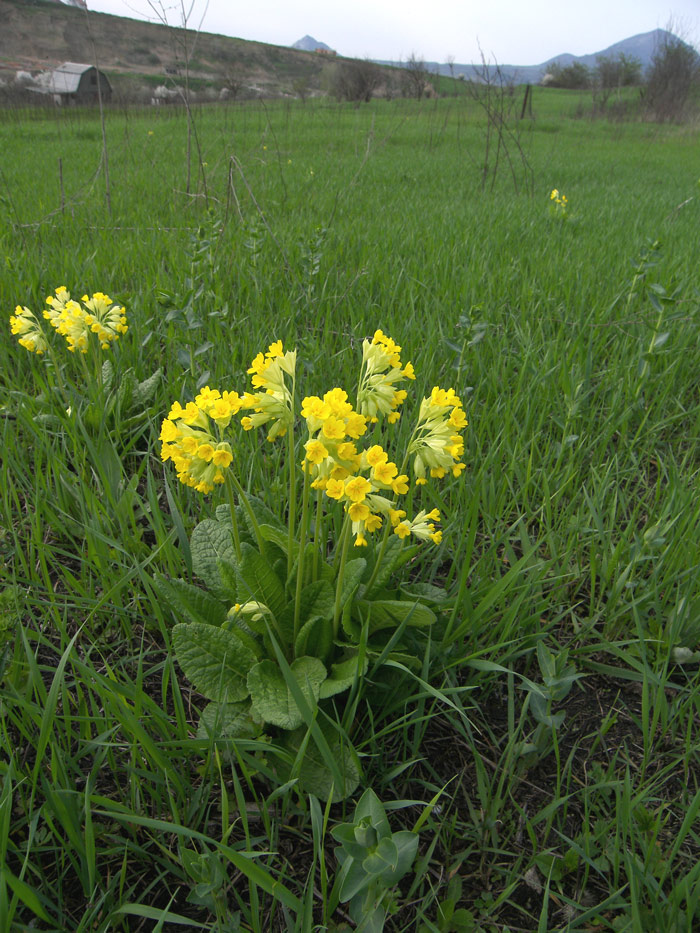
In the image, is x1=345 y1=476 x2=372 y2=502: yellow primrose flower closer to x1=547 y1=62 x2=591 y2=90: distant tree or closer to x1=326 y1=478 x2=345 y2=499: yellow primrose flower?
x1=326 y1=478 x2=345 y2=499: yellow primrose flower

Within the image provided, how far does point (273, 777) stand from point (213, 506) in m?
0.81

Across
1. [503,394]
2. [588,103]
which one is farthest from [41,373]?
[588,103]

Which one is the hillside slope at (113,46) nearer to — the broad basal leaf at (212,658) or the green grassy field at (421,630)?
the green grassy field at (421,630)

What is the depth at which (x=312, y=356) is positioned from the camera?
203cm

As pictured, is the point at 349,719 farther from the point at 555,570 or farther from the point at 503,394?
the point at 503,394

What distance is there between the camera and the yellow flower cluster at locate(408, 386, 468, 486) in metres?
1.04

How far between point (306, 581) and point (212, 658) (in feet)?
0.79

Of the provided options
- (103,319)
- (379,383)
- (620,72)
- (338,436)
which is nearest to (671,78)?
(620,72)

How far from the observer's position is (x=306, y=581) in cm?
123

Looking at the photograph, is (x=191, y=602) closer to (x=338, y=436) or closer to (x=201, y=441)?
(x=201, y=441)

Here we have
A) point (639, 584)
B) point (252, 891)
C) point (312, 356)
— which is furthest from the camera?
point (312, 356)

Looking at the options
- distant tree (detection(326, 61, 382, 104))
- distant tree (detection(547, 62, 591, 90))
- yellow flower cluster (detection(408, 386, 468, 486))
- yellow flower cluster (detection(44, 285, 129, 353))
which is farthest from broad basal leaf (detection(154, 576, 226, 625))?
distant tree (detection(547, 62, 591, 90))

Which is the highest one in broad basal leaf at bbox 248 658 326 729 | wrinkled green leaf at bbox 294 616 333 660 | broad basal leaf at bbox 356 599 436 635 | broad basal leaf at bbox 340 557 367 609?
broad basal leaf at bbox 340 557 367 609

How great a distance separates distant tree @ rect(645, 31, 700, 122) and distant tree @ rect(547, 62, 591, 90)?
2571 centimetres
